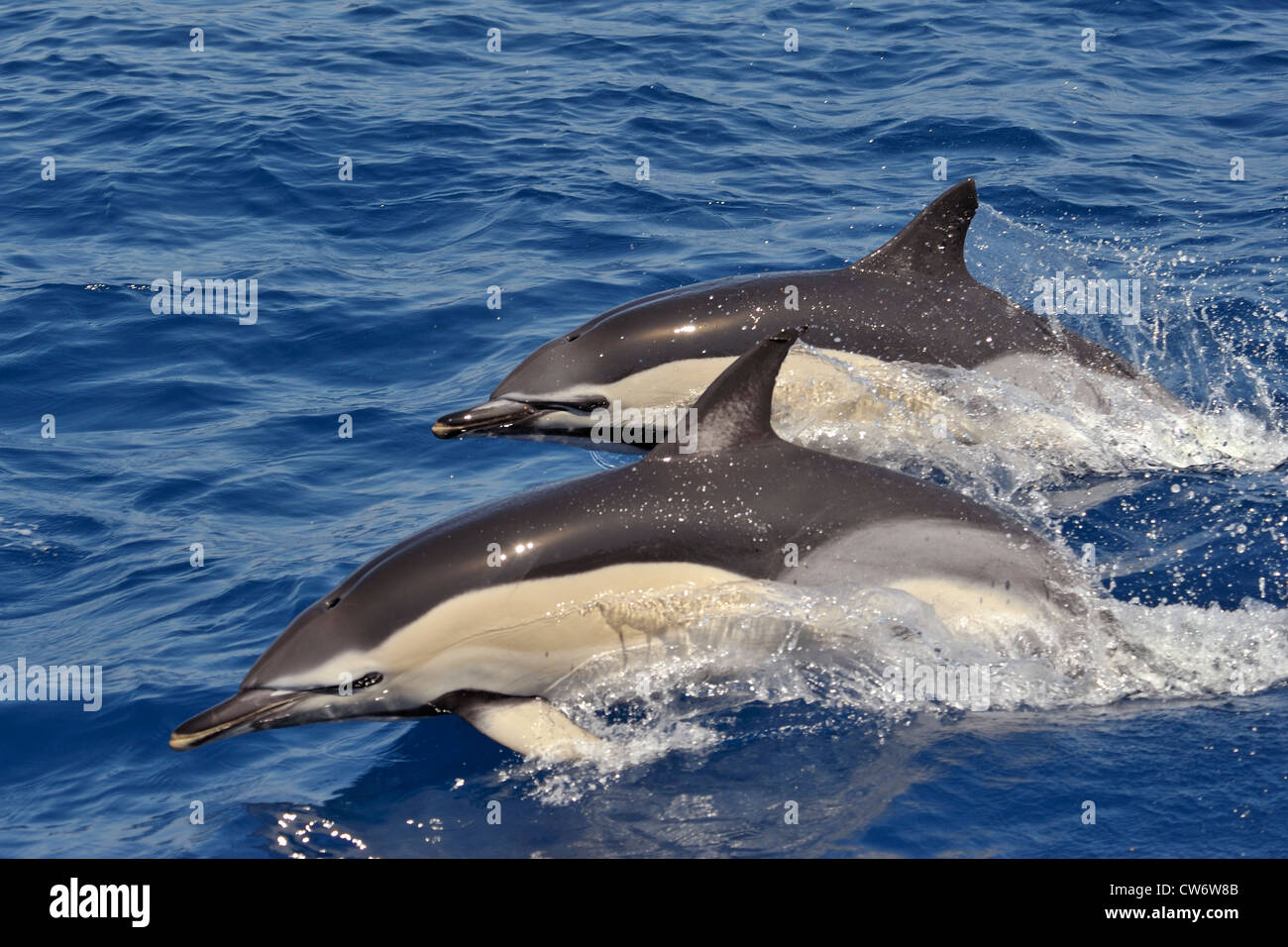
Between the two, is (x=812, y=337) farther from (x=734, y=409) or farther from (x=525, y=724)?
(x=525, y=724)

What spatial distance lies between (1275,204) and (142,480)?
9207mm

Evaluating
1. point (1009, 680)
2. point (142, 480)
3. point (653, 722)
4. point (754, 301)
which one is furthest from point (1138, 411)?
point (142, 480)

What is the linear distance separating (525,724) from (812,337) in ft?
9.74

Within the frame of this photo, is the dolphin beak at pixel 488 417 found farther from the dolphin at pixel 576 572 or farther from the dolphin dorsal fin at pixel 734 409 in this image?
the dolphin dorsal fin at pixel 734 409

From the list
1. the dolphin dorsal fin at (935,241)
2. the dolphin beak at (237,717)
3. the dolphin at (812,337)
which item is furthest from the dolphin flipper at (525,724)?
the dolphin dorsal fin at (935,241)

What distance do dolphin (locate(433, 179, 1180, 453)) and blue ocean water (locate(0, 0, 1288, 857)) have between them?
670 mm

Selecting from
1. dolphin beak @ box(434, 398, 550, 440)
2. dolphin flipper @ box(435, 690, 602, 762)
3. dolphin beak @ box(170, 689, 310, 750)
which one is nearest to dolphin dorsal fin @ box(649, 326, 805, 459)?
dolphin flipper @ box(435, 690, 602, 762)

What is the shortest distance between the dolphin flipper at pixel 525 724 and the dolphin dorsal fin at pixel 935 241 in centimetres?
322

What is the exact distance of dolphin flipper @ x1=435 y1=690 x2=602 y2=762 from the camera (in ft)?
19.2

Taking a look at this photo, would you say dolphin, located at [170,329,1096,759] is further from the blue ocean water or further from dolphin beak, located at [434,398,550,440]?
dolphin beak, located at [434,398,550,440]

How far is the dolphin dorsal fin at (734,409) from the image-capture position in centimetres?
584

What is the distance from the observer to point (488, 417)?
318 inches
